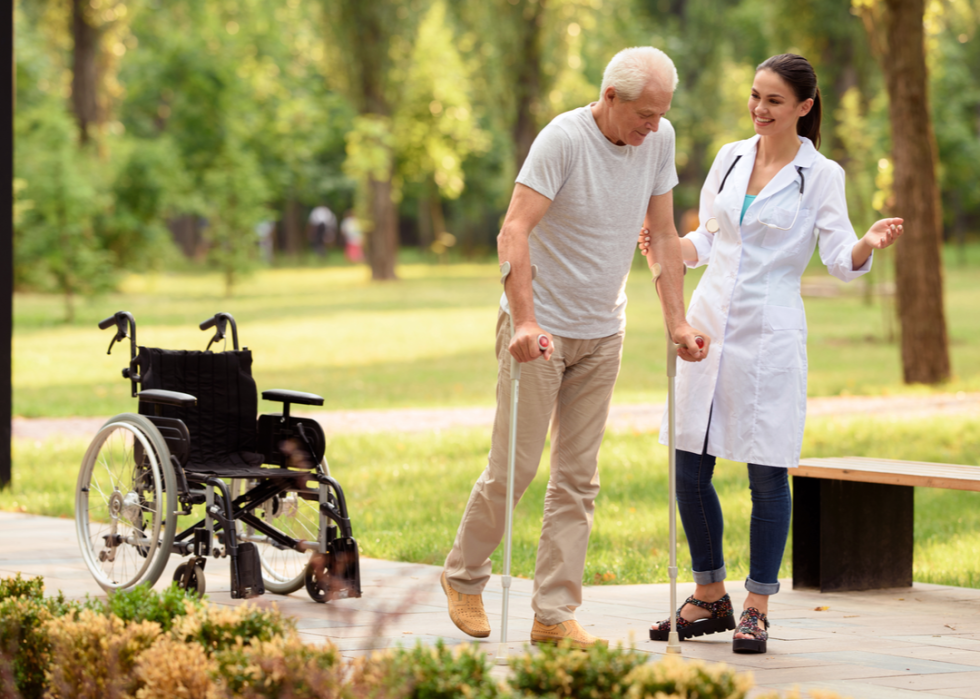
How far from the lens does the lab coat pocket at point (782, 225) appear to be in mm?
4902

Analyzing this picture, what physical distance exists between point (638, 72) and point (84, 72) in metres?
29.8

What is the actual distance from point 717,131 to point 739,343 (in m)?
45.2

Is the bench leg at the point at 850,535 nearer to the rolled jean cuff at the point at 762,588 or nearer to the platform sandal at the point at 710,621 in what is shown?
the platform sandal at the point at 710,621

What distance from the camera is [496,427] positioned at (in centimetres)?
482

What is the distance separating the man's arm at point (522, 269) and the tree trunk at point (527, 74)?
31.2 metres

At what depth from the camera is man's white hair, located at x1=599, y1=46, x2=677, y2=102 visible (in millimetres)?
4434

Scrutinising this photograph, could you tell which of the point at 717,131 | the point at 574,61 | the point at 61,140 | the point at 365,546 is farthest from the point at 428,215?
the point at 365,546

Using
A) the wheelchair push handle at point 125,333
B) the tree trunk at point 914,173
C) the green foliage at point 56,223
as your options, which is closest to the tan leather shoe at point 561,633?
the wheelchair push handle at point 125,333

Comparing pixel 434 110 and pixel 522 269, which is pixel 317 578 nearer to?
pixel 522 269

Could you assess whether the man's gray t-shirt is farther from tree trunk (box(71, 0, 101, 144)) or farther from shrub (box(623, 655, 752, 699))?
tree trunk (box(71, 0, 101, 144))

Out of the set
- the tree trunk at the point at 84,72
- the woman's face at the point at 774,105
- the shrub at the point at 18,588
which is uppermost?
the tree trunk at the point at 84,72

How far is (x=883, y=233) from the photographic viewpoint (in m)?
4.68

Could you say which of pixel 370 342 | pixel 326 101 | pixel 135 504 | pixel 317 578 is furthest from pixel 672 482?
pixel 326 101

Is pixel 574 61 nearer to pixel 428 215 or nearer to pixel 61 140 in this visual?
pixel 61 140
